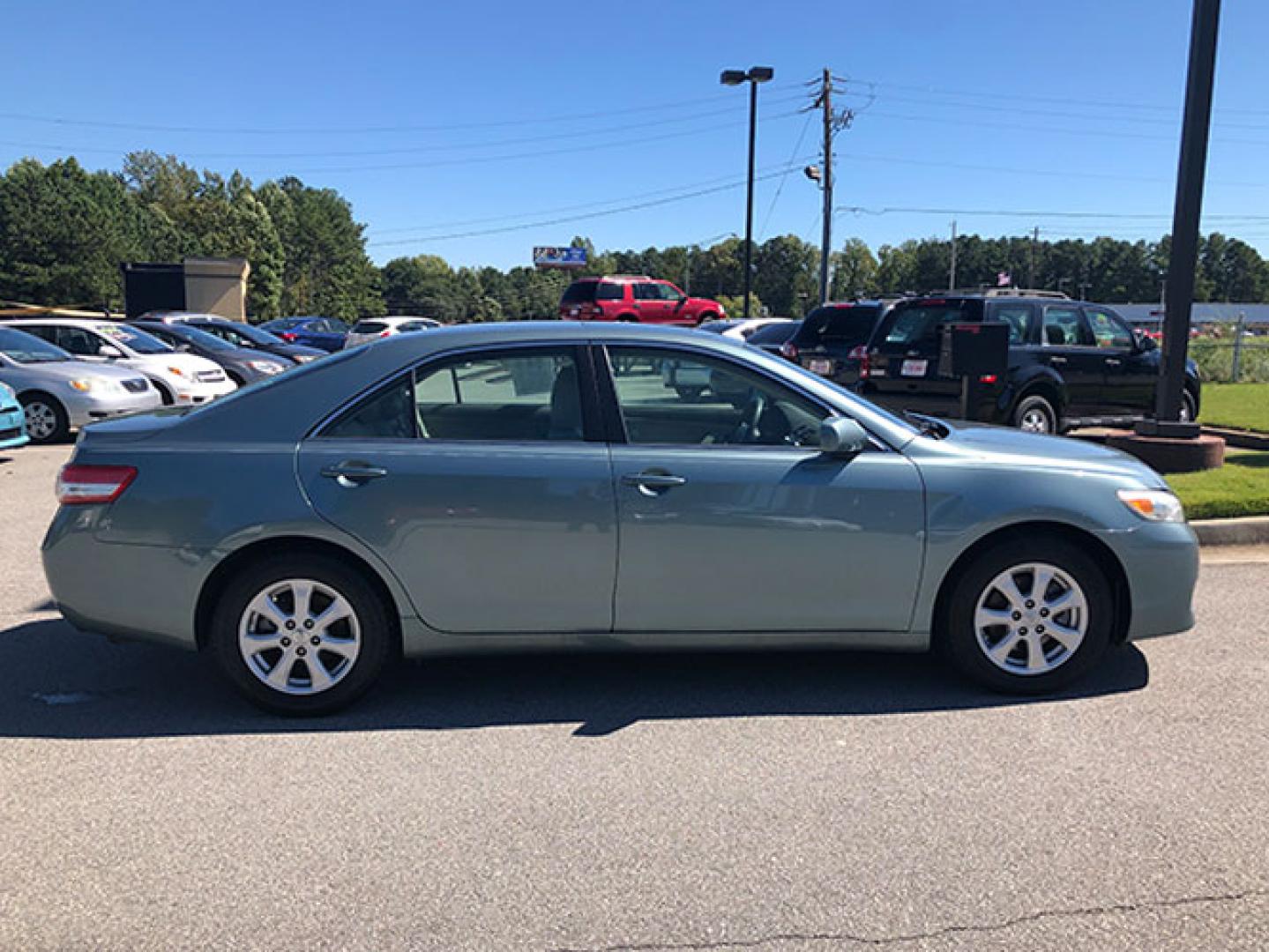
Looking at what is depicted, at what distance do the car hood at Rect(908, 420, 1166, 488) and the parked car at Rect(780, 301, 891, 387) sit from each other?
9.71m

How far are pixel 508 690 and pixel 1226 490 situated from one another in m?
6.36

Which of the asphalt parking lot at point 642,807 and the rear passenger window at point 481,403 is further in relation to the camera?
the rear passenger window at point 481,403

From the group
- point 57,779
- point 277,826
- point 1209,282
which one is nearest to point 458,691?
point 277,826

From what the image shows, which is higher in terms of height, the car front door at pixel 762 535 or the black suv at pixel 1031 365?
the black suv at pixel 1031 365

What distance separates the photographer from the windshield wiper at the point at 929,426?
4.39m

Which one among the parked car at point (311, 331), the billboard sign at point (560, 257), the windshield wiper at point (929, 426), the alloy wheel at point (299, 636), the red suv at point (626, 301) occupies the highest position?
the billboard sign at point (560, 257)

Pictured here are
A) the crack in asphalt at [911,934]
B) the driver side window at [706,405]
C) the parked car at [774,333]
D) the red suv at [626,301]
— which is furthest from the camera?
the red suv at [626,301]

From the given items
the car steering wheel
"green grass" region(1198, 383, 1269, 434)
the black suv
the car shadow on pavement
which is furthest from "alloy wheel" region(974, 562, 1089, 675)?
"green grass" region(1198, 383, 1269, 434)

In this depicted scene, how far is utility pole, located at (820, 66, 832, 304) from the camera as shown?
33.6 metres

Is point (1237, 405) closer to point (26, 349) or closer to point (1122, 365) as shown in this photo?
point (1122, 365)

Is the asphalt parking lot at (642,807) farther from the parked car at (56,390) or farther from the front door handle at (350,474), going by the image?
the parked car at (56,390)

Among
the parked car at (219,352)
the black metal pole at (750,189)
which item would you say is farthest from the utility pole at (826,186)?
the parked car at (219,352)

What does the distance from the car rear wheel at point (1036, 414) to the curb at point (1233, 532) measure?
3561 millimetres

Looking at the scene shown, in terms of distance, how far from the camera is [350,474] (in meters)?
3.91
